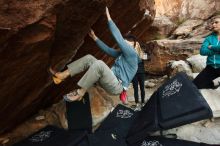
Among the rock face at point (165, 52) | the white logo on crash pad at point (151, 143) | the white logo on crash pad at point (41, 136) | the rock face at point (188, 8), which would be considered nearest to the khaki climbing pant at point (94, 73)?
the white logo on crash pad at point (151, 143)

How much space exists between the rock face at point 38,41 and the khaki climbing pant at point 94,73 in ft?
1.61

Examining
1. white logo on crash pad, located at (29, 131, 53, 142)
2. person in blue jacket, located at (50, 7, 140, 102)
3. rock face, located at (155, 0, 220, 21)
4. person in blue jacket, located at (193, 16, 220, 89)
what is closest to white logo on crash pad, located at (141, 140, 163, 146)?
person in blue jacket, located at (50, 7, 140, 102)

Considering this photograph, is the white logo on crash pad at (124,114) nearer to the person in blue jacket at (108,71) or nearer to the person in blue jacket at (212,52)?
the person in blue jacket at (108,71)

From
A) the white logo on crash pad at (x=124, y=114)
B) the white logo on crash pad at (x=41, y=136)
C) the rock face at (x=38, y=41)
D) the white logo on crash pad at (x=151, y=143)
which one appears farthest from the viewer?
the white logo on crash pad at (x=124, y=114)

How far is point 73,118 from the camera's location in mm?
7668

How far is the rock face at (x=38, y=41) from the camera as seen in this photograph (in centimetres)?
463

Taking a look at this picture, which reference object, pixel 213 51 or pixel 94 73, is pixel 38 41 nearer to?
pixel 94 73

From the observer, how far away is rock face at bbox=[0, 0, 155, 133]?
4633mm

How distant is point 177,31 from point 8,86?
14727mm

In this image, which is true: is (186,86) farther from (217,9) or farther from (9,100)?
(217,9)

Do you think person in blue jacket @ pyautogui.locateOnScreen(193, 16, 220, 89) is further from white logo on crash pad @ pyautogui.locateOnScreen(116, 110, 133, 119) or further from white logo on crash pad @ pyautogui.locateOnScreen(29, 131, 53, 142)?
white logo on crash pad @ pyautogui.locateOnScreen(29, 131, 53, 142)

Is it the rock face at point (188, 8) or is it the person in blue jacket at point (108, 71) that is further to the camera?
the rock face at point (188, 8)

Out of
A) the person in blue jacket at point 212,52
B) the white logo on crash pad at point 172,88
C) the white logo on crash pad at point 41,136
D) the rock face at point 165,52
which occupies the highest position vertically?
the person in blue jacket at point 212,52

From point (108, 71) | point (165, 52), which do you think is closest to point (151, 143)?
point (108, 71)
